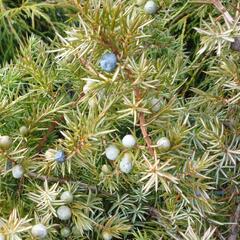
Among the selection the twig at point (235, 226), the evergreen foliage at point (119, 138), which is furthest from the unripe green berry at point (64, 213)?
the twig at point (235, 226)

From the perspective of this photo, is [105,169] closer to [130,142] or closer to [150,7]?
[130,142]

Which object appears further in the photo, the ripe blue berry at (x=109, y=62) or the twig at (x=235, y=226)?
the twig at (x=235, y=226)

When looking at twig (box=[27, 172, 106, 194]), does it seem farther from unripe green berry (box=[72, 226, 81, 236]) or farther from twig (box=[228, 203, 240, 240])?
twig (box=[228, 203, 240, 240])

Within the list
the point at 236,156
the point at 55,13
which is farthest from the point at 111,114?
the point at 55,13

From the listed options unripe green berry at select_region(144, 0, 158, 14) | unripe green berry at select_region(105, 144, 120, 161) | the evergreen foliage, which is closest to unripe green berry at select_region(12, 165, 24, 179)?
the evergreen foliage

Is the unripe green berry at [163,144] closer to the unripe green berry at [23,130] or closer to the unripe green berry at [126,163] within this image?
the unripe green berry at [126,163]

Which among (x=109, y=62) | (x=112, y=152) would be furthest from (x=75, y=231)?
(x=109, y=62)
